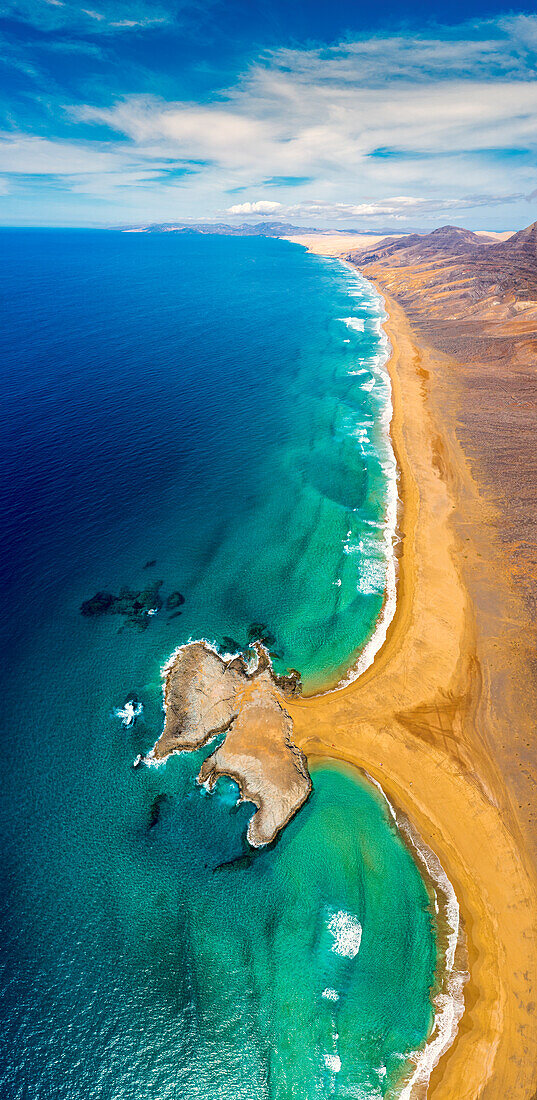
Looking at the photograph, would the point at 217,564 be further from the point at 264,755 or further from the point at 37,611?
the point at 264,755

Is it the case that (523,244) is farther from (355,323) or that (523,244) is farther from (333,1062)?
(333,1062)

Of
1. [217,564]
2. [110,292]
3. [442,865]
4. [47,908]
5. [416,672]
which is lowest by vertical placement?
[47,908]

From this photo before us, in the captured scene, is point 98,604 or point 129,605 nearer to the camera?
point 98,604

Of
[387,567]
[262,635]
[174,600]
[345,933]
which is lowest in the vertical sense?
[345,933]

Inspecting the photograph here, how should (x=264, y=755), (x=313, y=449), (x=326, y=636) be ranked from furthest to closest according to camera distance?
(x=313, y=449) < (x=326, y=636) < (x=264, y=755)

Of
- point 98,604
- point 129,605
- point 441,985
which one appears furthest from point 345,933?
point 98,604

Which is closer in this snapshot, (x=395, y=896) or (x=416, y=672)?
(x=395, y=896)

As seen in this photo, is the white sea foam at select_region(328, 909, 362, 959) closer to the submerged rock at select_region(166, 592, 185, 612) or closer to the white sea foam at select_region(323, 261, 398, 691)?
the white sea foam at select_region(323, 261, 398, 691)

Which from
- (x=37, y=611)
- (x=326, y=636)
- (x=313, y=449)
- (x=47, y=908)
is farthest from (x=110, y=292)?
(x=47, y=908)
